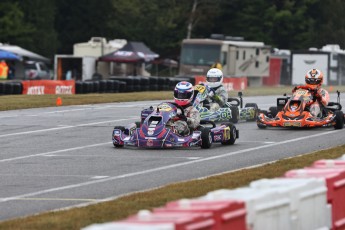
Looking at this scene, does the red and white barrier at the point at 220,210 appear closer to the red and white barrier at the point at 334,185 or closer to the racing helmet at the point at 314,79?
the red and white barrier at the point at 334,185

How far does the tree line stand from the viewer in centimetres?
8181

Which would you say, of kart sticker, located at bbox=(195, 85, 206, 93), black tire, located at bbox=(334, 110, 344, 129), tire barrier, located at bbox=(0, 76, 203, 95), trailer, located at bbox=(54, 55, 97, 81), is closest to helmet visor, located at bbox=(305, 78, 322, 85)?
black tire, located at bbox=(334, 110, 344, 129)

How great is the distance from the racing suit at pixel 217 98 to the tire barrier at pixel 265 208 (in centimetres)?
1619

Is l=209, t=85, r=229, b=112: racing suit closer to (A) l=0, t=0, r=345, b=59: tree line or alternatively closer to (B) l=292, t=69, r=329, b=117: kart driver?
(B) l=292, t=69, r=329, b=117: kart driver

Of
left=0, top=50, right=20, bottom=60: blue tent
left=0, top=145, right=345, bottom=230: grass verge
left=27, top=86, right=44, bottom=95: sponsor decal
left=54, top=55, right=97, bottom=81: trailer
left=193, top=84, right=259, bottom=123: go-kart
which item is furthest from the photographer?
left=0, top=50, right=20, bottom=60: blue tent

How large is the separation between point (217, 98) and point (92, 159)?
8.08 metres

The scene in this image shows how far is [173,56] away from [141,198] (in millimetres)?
74325

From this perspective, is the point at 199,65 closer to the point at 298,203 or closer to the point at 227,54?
the point at 227,54

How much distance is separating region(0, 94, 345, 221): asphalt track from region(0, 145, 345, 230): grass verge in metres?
0.58

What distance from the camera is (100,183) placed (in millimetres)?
14719

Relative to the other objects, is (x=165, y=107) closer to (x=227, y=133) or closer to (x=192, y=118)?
(x=192, y=118)

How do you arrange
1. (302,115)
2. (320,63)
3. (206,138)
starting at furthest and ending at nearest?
(320,63)
(302,115)
(206,138)

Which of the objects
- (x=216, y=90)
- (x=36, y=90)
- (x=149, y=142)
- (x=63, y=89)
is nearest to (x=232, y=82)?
(x=63, y=89)

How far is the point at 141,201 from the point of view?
12133mm
